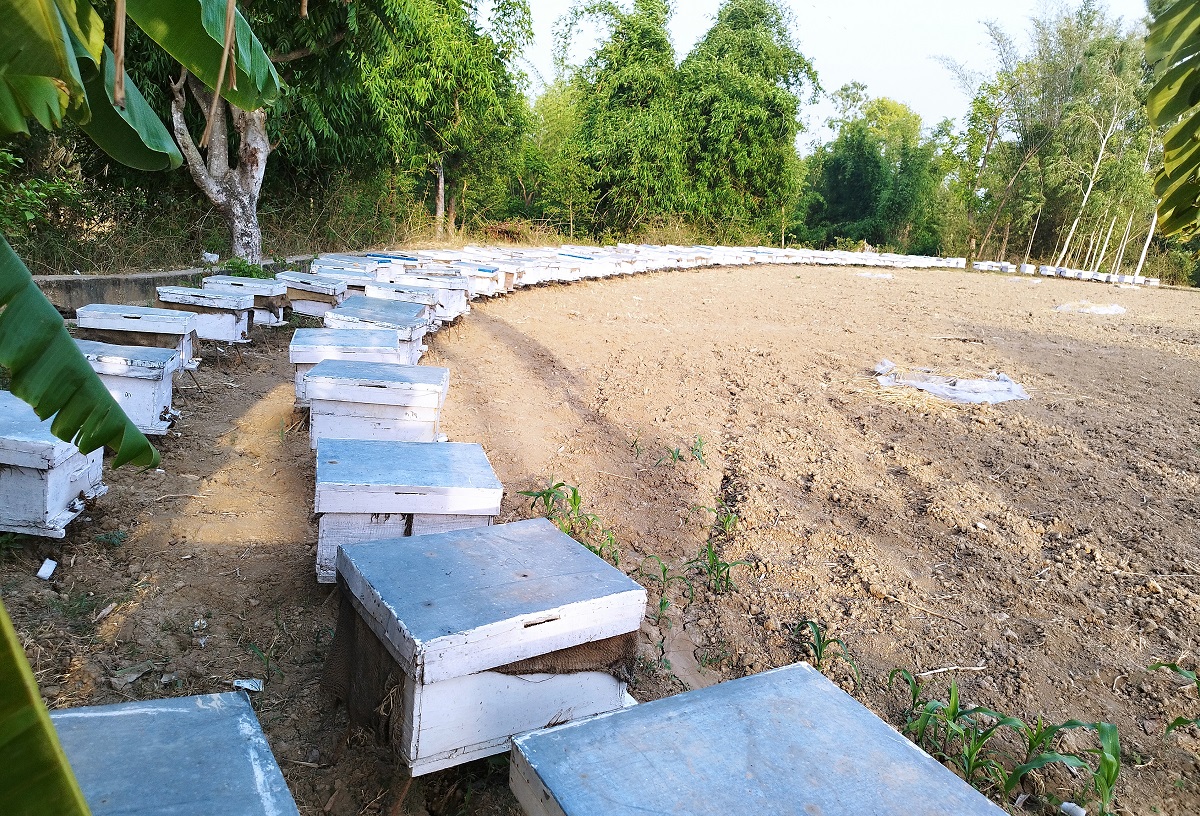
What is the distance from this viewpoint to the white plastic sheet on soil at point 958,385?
6.66 meters

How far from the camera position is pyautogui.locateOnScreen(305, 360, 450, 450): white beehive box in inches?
139

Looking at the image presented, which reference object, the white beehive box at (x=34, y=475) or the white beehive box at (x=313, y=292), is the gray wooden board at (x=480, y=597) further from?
A: the white beehive box at (x=313, y=292)

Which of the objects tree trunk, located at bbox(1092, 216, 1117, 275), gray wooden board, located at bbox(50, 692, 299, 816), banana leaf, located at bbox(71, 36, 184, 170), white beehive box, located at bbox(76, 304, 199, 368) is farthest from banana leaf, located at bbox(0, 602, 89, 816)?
tree trunk, located at bbox(1092, 216, 1117, 275)

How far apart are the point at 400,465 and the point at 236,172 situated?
7.79m

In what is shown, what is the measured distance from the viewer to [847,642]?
3.06 m

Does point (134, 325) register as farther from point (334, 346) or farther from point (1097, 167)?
point (1097, 167)

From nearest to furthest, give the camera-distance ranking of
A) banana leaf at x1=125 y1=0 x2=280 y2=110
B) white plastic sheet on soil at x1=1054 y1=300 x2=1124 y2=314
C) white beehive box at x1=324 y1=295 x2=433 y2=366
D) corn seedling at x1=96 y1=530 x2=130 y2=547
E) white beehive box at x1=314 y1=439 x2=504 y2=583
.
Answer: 1. banana leaf at x1=125 y1=0 x2=280 y2=110
2. white beehive box at x1=314 y1=439 x2=504 y2=583
3. corn seedling at x1=96 y1=530 x2=130 y2=547
4. white beehive box at x1=324 y1=295 x2=433 y2=366
5. white plastic sheet on soil at x1=1054 y1=300 x2=1124 y2=314

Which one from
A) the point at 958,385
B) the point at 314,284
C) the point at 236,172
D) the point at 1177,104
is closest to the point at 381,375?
the point at 1177,104

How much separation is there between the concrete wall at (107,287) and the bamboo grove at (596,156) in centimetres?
64

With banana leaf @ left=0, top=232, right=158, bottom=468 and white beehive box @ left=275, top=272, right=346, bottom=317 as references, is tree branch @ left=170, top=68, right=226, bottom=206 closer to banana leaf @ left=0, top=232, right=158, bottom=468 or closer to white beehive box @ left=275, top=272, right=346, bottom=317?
white beehive box @ left=275, top=272, right=346, bottom=317

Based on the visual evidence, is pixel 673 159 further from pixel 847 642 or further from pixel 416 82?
pixel 847 642

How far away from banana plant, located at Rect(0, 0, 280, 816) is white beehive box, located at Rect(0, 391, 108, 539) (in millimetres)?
1145

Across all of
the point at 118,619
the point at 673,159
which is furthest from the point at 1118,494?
the point at 673,159

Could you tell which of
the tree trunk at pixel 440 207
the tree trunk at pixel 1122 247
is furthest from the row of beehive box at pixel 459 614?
the tree trunk at pixel 1122 247
